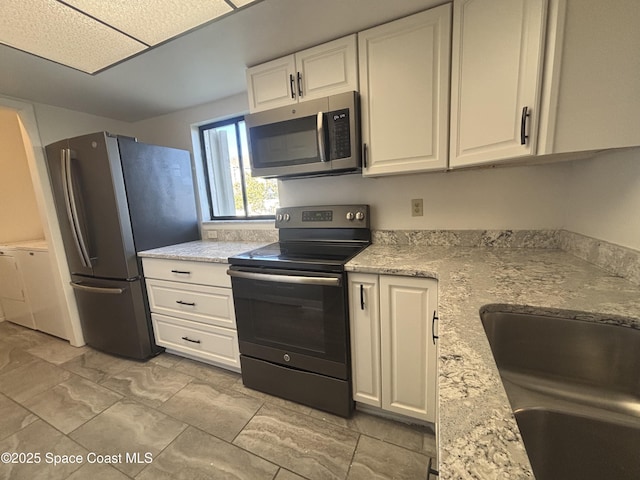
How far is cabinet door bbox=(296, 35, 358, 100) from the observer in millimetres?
1484

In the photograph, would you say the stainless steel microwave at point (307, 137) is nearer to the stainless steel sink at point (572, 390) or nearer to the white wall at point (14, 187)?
the stainless steel sink at point (572, 390)

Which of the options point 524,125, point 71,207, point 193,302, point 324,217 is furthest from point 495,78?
point 71,207

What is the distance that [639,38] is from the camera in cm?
81

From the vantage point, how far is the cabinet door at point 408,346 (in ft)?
4.19

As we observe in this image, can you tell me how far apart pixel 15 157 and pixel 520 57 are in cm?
471

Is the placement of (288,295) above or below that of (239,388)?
above

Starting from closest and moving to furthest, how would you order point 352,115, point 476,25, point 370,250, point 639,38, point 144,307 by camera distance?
point 639,38
point 476,25
point 352,115
point 370,250
point 144,307

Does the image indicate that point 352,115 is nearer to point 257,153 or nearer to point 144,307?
point 257,153

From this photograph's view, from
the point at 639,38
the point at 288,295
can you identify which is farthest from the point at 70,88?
the point at 639,38

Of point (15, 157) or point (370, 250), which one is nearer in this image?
point (370, 250)

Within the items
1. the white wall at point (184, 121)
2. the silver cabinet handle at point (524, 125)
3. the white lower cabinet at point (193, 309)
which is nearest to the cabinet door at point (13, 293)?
the white lower cabinet at point (193, 309)

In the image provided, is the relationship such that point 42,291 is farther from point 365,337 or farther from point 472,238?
point 472,238

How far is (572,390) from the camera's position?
2.45 ft

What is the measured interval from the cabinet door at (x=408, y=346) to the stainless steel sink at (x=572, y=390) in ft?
1.43
